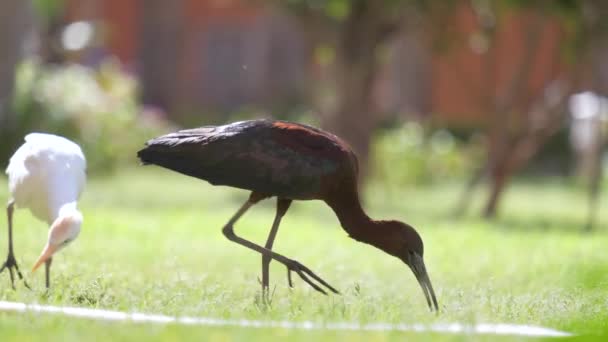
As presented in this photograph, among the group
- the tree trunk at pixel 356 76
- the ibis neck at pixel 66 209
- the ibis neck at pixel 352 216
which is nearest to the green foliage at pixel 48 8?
the tree trunk at pixel 356 76

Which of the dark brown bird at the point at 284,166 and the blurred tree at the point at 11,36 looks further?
the blurred tree at the point at 11,36

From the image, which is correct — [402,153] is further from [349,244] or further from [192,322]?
[192,322]

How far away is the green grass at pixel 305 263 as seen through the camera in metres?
6.18

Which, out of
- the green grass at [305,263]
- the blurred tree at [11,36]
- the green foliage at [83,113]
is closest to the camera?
the green grass at [305,263]

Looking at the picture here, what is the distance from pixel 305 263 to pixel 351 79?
711 centimetres

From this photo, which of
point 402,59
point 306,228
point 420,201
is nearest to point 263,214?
point 306,228

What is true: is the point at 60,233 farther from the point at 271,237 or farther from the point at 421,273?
the point at 421,273

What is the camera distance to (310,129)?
7.11 meters

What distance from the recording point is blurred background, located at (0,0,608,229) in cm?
1577

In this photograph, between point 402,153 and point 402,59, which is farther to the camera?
point 402,59

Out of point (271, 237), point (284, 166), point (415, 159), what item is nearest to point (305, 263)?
point (271, 237)

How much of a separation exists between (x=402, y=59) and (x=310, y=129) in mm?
21339

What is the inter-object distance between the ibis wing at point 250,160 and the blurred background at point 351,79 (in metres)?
7.61

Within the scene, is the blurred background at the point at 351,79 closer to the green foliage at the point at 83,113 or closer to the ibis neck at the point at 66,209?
the green foliage at the point at 83,113
